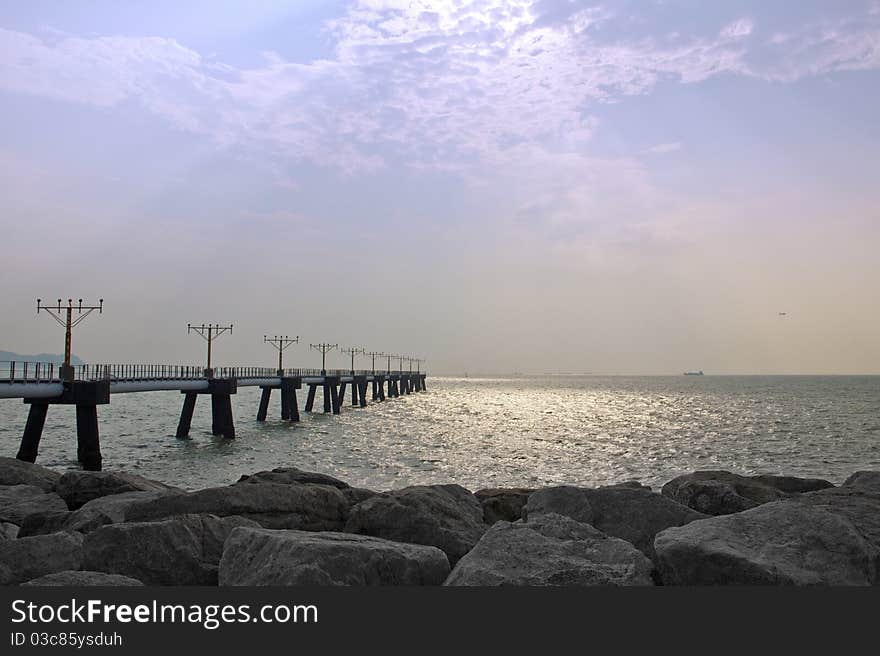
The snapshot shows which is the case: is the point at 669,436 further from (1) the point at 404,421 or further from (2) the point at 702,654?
(2) the point at 702,654

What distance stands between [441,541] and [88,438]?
34.2 m

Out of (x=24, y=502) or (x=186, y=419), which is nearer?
(x=24, y=502)

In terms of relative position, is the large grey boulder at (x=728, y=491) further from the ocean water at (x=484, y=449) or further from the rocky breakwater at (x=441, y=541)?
the ocean water at (x=484, y=449)

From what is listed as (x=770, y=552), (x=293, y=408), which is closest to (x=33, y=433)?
(x=293, y=408)

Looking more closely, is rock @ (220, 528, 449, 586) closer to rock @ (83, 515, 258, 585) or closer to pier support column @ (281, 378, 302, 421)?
rock @ (83, 515, 258, 585)

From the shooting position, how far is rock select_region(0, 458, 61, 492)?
16.5m

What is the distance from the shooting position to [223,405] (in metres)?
56.7

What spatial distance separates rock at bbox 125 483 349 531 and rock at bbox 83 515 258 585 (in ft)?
4.85

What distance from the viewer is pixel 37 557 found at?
307 inches

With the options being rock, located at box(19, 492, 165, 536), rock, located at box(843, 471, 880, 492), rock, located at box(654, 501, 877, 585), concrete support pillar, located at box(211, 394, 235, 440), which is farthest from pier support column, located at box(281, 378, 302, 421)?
rock, located at box(654, 501, 877, 585)

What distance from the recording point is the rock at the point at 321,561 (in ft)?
20.7

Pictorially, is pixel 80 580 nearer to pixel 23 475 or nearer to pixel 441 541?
Answer: pixel 441 541

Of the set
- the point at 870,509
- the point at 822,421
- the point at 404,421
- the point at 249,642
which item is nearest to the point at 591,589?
the point at 249,642

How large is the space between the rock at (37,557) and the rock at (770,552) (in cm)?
651
